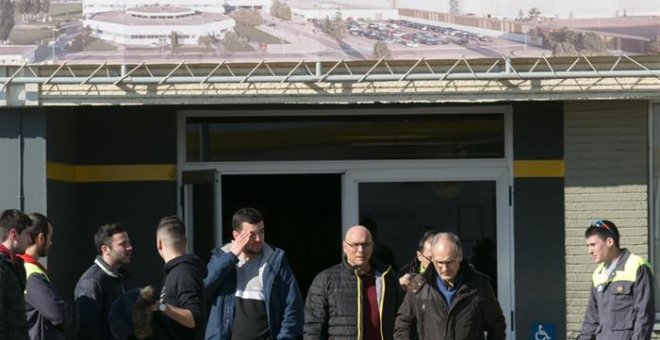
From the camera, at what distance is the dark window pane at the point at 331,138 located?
40.8ft

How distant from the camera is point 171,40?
10.6 meters

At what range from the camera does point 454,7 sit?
10656mm

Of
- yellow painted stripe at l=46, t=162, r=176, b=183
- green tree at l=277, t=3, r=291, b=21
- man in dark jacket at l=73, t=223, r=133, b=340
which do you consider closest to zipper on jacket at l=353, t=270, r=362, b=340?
→ man in dark jacket at l=73, t=223, r=133, b=340

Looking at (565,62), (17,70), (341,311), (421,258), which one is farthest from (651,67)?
(17,70)

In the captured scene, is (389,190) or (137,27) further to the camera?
(389,190)

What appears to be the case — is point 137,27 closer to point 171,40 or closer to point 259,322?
point 171,40

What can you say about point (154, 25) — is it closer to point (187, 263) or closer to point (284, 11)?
point (284, 11)

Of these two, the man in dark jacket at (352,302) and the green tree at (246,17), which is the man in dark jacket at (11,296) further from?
the green tree at (246,17)

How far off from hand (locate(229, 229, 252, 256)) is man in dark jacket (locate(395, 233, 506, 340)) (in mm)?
1306

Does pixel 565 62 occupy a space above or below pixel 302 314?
above

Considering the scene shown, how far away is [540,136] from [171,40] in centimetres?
362

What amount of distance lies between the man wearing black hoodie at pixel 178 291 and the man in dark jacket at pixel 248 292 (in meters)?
0.61

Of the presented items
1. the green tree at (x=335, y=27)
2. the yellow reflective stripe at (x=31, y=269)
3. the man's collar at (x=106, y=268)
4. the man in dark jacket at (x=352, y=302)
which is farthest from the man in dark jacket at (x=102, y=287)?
the green tree at (x=335, y=27)

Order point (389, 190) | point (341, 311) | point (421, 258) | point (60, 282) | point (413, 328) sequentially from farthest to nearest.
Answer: point (389, 190) → point (60, 282) → point (421, 258) → point (341, 311) → point (413, 328)
